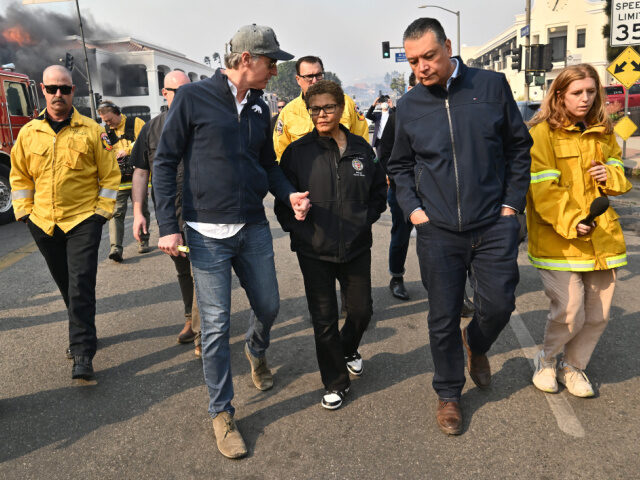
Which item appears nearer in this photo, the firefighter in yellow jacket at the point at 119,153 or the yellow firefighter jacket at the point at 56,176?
the yellow firefighter jacket at the point at 56,176

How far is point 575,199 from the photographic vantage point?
126 inches

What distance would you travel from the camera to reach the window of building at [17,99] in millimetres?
11117

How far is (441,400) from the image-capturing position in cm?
313

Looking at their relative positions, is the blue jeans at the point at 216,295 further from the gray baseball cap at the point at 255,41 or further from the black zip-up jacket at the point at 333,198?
the gray baseball cap at the point at 255,41

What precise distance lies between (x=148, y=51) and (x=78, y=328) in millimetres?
53965

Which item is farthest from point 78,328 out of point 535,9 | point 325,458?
point 535,9

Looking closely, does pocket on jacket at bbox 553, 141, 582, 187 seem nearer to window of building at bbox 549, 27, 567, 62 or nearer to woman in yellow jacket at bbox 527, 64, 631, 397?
woman in yellow jacket at bbox 527, 64, 631, 397

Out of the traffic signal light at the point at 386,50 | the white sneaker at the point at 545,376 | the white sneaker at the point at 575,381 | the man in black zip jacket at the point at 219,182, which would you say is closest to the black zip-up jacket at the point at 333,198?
the man in black zip jacket at the point at 219,182

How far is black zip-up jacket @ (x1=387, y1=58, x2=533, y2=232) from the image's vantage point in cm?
285

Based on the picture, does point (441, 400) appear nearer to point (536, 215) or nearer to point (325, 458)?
point (325, 458)

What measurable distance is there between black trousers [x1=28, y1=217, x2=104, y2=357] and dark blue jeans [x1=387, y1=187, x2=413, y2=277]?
2.58 meters

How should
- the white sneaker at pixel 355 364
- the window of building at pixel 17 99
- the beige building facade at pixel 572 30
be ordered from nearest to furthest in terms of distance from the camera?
the white sneaker at pixel 355 364
the window of building at pixel 17 99
the beige building facade at pixel 572 30

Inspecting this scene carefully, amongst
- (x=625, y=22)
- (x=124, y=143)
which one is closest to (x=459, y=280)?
(x=124, y=143)

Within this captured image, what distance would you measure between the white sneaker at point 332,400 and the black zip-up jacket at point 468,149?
1179 millimetres
